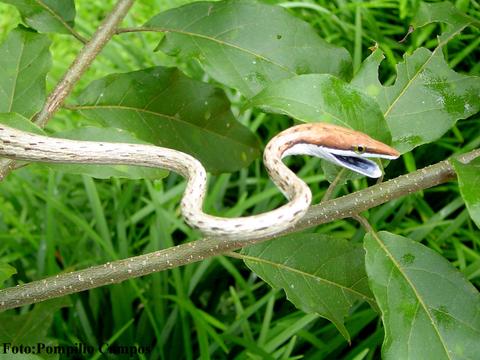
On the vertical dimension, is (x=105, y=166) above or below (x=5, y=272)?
above

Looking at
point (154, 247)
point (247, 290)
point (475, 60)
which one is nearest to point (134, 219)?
point (154, 247)

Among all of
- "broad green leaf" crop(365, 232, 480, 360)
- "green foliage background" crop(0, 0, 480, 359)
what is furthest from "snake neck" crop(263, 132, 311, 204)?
"green foliage background" crop(0, 0, 480, 359)

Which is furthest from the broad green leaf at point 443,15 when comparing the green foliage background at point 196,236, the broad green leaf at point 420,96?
the green foliage background at point 196,236

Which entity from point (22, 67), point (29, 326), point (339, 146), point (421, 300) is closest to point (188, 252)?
point (339, 146)

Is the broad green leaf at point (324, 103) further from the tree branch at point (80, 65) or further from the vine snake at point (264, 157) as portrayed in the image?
the tree branch at point (80, 65)

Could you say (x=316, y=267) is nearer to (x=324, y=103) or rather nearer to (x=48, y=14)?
(x=324, y=103)

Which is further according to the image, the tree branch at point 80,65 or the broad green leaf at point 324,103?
the tree branch at point 80,65

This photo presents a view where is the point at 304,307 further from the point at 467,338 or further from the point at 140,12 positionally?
the point at 140,12

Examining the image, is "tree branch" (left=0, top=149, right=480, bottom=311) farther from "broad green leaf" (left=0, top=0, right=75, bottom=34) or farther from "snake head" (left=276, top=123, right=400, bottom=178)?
"broad green leaf" (left=0, top=0, right=75, bottom=34)
